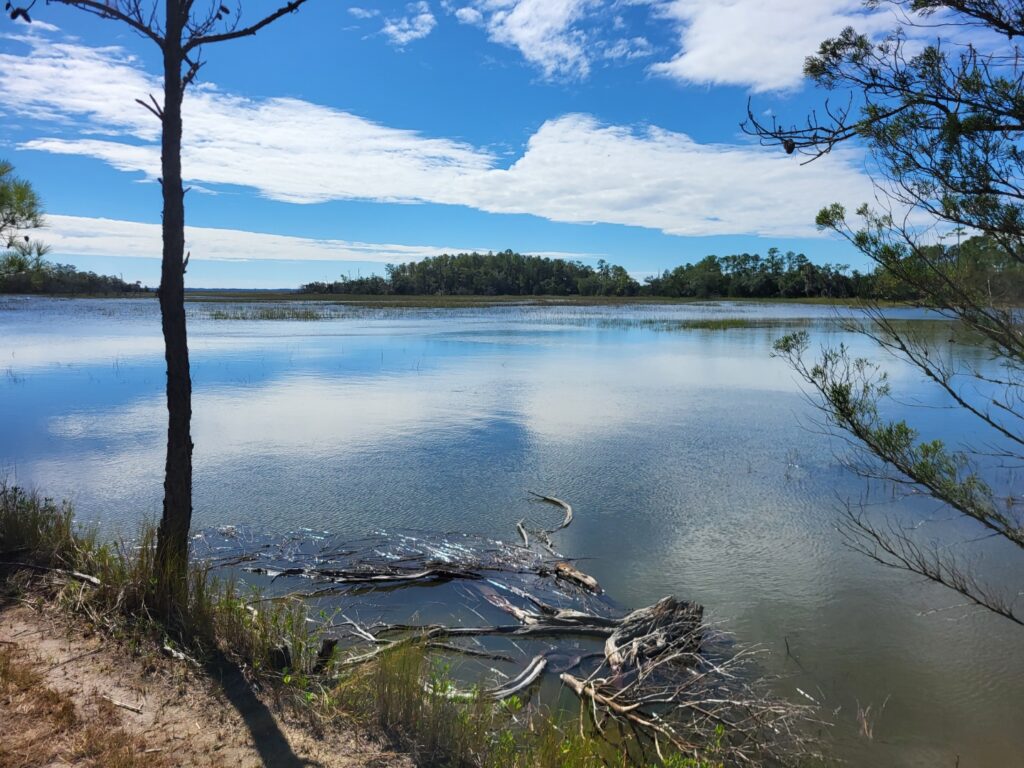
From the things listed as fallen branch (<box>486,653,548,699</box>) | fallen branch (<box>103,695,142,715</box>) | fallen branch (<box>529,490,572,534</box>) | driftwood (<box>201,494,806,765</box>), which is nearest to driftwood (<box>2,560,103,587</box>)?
fallen branch (<box>103,695,142,715</box>)

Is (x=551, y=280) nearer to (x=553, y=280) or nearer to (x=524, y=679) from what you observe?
(x=553, y=280)

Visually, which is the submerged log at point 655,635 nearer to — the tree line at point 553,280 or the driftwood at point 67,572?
the driftwood at point 67,572

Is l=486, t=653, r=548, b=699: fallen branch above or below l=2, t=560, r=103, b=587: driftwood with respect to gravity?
below

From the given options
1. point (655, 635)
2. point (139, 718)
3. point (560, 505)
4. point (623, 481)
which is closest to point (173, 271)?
point (139, 718)

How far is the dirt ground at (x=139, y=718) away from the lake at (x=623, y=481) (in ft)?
10.2

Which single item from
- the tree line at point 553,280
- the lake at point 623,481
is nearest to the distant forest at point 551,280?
the tree line at point 553,280

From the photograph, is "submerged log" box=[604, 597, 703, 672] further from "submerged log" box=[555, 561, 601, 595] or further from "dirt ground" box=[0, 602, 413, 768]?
"dirt ground" box=[0, 602, 413, 768]

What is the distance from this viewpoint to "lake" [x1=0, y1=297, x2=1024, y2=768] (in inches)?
190

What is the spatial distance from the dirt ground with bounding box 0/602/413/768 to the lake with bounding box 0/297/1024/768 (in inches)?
122

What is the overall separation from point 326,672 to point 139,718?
967mm

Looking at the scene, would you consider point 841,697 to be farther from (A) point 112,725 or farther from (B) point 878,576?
(A) point 112,725

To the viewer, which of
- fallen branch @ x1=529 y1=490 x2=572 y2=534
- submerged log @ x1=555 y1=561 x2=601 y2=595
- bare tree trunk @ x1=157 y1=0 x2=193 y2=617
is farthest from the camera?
fallen branch @ x1=529 y1=490 x2=572 y2=534

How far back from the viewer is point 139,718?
310 cm

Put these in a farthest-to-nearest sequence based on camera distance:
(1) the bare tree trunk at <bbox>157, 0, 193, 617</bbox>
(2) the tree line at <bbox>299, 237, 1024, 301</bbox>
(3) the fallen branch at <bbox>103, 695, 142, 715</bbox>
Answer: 1. (2) the tree line at <bbox>299, 237, 1024, 301</bbox>
2. (1) the bare tree trunk at <bbox>157, 0, 193, 617</bbox>
3. (3) the fallen branch at <bbox>103, 695, 142, 715</bbox>
